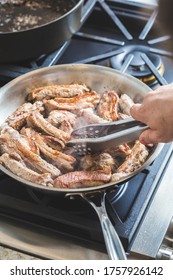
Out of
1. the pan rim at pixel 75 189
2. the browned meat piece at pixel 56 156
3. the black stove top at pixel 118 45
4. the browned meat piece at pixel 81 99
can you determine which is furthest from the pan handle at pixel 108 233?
the black stove top at pixel 118 45

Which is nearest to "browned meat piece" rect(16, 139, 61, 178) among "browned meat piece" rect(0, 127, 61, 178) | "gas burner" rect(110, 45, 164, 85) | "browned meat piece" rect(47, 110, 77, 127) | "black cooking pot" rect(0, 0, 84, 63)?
"browned meat piece" rect(0, 127, 61, 178)

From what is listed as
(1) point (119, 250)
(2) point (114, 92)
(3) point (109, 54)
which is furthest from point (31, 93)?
(1) point (119, 250)

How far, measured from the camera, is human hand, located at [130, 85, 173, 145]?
3.62 ft

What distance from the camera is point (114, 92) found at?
148 cm

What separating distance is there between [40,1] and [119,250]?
1136 millimetres

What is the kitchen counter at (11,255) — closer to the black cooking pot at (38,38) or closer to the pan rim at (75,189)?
the pan rim at (75,189)

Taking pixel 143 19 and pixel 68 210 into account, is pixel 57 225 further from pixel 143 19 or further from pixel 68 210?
pixel 143 19

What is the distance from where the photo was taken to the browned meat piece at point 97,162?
1.26 m

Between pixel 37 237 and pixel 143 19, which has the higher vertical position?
pixel 143 19

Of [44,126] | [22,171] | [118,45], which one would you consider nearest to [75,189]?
[22,171]

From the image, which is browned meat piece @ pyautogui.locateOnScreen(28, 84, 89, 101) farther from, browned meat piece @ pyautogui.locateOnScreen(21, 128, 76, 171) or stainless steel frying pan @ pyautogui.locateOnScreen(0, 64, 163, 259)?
browned meat piece @ pyautogui.locateOnScreen(21, 128, 76, 171)

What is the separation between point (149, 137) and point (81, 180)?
20 centimetres

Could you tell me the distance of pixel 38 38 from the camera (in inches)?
59.7

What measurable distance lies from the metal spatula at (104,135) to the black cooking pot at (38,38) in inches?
14.3
